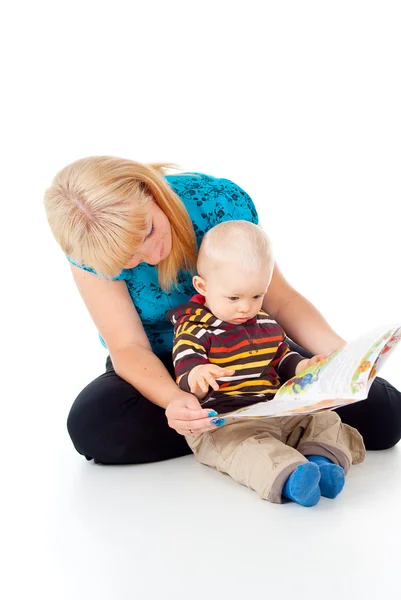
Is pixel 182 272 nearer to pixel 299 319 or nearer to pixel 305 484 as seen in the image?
pixel 299 319

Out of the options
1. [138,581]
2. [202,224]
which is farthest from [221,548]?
[202,224]

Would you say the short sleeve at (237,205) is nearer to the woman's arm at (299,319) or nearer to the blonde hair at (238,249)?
the woman's arm at (299,319)

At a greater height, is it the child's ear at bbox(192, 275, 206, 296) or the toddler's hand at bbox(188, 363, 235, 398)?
the child's ear at bbox(192, 275, 206, 296)

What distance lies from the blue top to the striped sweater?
0.66 feet

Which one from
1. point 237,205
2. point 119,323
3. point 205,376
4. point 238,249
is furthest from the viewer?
point 237,205

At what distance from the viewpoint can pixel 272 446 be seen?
195 centimetres

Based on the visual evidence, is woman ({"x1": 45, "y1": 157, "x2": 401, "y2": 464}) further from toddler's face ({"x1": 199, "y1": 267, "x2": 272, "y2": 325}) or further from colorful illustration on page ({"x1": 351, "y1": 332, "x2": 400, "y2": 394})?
colorful illustration on page ({"x1": 351, "y1": 332, "x2": 400, "y2": 394})

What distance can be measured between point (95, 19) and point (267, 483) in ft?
8.71

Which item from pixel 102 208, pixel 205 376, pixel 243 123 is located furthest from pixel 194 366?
pixel 243 123

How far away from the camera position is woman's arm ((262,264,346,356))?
2299mm

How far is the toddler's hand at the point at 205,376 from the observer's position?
1.93 meters

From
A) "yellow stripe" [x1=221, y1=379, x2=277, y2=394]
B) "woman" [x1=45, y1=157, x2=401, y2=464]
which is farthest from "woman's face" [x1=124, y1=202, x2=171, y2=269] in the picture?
"yellow stripe" [x1=221, y1=379, x2=277, y2=394]

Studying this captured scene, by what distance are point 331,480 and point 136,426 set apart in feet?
1.91

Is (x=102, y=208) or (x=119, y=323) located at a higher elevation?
(x=102, y=208)
